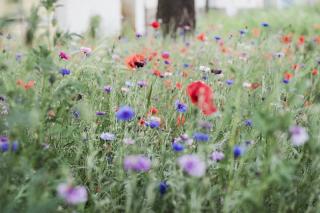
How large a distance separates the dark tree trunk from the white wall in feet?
3.09

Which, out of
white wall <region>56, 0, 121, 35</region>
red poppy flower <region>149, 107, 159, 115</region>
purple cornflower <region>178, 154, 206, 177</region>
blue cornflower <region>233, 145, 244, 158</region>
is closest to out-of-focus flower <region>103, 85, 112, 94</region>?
red poppy flower <region>149, 107, 159, 115</region>

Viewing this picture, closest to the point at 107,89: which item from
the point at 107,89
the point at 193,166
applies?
the point at 107,89

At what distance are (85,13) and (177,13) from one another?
8.51 feet

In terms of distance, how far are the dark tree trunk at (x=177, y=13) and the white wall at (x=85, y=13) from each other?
0.94 metres

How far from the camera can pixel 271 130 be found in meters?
1.28

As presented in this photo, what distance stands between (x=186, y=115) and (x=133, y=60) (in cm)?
36

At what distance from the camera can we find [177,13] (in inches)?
251

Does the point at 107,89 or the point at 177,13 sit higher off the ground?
the point at 107,89

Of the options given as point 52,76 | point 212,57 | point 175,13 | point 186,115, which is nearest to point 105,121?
point 186,115

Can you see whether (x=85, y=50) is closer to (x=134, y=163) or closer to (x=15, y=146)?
(x=15, y=146)

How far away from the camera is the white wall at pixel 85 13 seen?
25.6 ft

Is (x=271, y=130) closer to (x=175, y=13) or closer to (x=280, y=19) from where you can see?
(x=175, y=13)

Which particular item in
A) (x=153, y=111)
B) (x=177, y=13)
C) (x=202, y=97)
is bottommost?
(x=177, y=13)

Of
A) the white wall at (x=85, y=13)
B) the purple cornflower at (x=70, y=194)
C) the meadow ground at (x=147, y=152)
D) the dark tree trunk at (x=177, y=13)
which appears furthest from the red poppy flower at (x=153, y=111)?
the white wall at (x=85, y=13)
